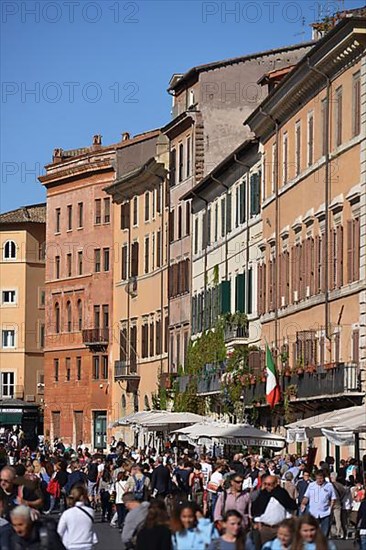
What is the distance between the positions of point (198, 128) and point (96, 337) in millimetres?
22494

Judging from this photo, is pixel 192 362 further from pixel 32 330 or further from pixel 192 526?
pixel 192 526

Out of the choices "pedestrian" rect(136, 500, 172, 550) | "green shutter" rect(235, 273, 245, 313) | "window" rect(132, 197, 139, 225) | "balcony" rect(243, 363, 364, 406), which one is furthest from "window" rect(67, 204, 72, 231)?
"pedestrian" rect(136, 500, 172, 550)

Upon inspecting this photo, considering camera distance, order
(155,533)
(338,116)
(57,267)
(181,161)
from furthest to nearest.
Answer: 1. (57,267)
2. (181,161)
3. (338,116)
4. (155,533)

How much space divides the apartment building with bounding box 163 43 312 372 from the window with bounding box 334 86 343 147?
2050 cm

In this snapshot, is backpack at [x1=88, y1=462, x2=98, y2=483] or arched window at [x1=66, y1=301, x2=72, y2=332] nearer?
backpack at [x1=88, y1=462, x2=98, y2=483]

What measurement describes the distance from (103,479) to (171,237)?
33.4 m

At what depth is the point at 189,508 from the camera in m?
17.1

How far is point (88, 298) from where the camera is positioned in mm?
92312

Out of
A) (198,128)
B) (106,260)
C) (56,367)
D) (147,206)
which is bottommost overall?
(56,367)

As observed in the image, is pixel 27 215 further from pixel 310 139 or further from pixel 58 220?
pixel 310 139

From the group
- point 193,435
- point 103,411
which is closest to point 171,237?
point 103,411

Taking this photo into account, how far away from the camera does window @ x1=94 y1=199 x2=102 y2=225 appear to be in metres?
91.1

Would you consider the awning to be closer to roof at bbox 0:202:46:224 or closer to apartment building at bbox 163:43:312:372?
apartment building at bbox 163:43:312:372

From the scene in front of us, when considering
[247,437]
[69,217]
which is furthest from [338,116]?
[69,217]
